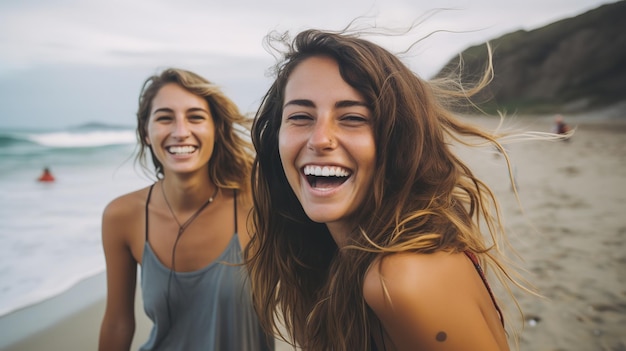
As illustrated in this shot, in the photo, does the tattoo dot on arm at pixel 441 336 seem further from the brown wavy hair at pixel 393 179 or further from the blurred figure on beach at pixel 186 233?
the blurred figure on beach at pixel 186 233

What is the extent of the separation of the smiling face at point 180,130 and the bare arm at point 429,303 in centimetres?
168

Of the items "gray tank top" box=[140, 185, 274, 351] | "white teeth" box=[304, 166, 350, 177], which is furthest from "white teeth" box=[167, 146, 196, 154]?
"white teeth" box=[304, 166, 350, 177]

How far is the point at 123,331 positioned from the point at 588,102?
2989 centimetres

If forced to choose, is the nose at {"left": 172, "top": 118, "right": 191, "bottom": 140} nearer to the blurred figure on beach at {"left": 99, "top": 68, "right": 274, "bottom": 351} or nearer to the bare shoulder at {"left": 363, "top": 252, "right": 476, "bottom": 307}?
the blurred figure on beach at {"left": 99, "top": 68, "right": 274, "bottom": 351}

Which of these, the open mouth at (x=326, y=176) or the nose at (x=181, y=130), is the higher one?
the nose at (x=181, y=130)

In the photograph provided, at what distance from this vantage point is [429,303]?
4.09 ft

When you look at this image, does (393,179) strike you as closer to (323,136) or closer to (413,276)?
(323,136)

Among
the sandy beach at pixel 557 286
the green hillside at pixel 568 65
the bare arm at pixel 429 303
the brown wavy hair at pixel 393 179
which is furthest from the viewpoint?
the green hillside at pixel 568 65

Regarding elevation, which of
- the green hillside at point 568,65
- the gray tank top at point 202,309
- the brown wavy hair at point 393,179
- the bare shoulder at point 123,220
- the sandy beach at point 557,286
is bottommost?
the sandy beach at point 557,286

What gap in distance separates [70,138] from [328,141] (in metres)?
25.8

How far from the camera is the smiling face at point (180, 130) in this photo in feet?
8.75

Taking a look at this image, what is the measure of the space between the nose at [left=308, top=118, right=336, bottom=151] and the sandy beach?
3.91 ft

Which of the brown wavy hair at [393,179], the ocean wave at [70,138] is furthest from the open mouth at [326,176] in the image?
the ocean wave at [70,138]

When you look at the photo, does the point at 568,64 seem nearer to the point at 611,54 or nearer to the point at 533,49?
the point at 611,54
